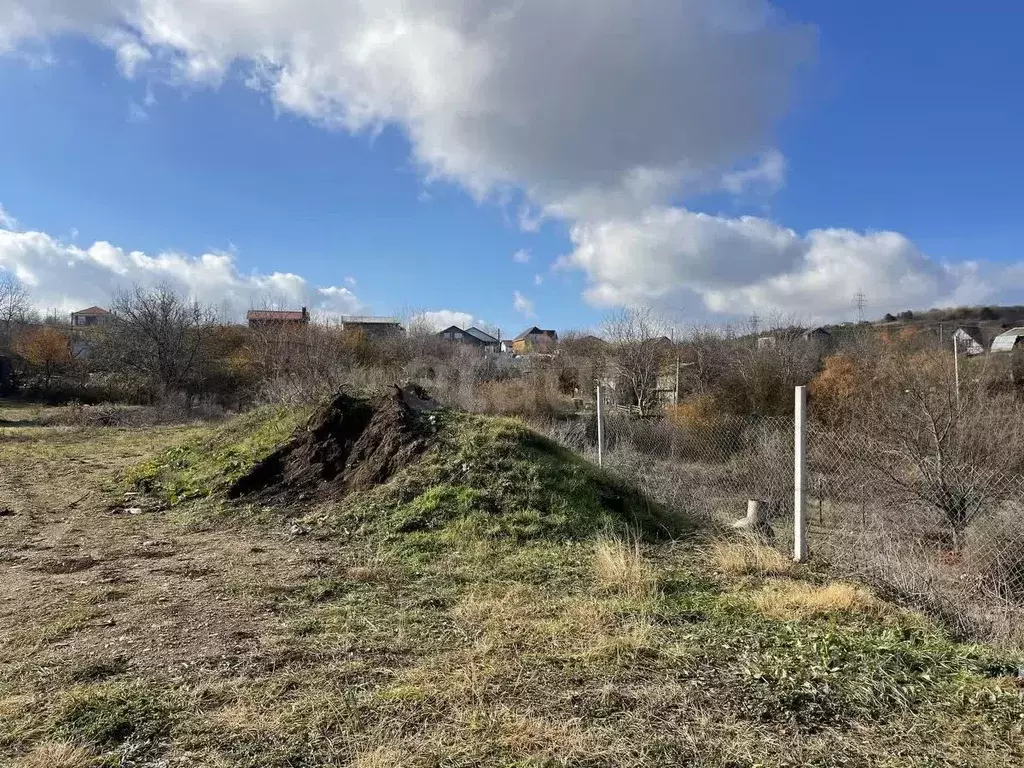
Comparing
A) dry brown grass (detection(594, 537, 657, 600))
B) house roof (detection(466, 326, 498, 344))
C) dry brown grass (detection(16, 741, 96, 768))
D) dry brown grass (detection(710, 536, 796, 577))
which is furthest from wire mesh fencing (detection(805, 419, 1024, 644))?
house roof (detection(466, 326, 498, 344))

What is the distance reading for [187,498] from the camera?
8.11 m

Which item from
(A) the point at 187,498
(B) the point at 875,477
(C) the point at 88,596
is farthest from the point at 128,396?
(B) the point at 875,477

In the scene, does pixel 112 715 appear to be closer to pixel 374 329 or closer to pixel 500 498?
pixel 500 498

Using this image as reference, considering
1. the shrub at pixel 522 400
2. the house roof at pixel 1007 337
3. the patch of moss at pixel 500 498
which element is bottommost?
the patch of moss at pixel 500 498

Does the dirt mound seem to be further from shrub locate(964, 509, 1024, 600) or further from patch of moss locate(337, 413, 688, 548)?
shrub locate(964, 509, 1024, 600)

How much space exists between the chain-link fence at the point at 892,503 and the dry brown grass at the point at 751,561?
39 centimetres

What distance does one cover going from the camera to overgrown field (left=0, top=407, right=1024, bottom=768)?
2478 mm

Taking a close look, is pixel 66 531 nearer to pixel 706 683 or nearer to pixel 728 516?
pixel 706 683

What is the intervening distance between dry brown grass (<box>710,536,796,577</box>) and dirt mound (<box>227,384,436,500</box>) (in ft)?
13.0

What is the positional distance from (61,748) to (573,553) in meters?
3.81

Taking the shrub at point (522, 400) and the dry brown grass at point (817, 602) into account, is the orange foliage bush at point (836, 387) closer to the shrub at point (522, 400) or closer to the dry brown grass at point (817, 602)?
the shrub at point (522, 400)

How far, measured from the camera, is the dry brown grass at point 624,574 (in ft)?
14.1

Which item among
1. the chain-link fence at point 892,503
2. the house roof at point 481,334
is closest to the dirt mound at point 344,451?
the chain-link fence at point 892,503

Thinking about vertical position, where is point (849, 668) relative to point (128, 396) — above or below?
below
